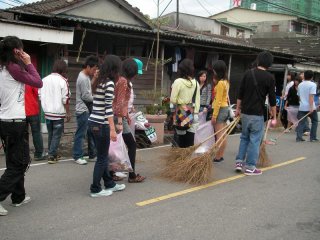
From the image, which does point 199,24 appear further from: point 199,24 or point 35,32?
point 35,32

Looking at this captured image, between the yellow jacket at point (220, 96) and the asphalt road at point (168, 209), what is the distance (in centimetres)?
108

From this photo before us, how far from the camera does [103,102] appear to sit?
464 centimetres

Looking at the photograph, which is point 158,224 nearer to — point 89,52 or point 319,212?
point 319,212

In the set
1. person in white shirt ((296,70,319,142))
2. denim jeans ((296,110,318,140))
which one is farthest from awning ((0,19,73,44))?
denim jeans ((296,110,318,140))

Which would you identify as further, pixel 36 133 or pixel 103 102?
pixel 36 133

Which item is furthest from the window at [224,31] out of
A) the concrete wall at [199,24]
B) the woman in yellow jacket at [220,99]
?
the woman in yellow jacket at [220,99]

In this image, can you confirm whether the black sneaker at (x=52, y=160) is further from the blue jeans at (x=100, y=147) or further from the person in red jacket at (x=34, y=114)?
the blue jeans at (x=100, y=147)

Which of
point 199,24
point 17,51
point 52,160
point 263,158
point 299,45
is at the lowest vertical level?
point 52,160

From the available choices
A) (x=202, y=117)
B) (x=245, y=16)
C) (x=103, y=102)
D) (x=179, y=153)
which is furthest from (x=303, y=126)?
(x=245, y=16)

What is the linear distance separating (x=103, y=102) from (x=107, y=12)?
1037 cm

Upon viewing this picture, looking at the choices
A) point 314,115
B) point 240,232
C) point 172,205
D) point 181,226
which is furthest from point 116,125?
point 314,115

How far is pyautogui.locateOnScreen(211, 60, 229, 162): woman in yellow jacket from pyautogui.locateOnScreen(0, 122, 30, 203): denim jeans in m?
3.38

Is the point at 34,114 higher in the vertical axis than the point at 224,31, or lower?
lower

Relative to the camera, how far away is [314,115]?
9805mm
